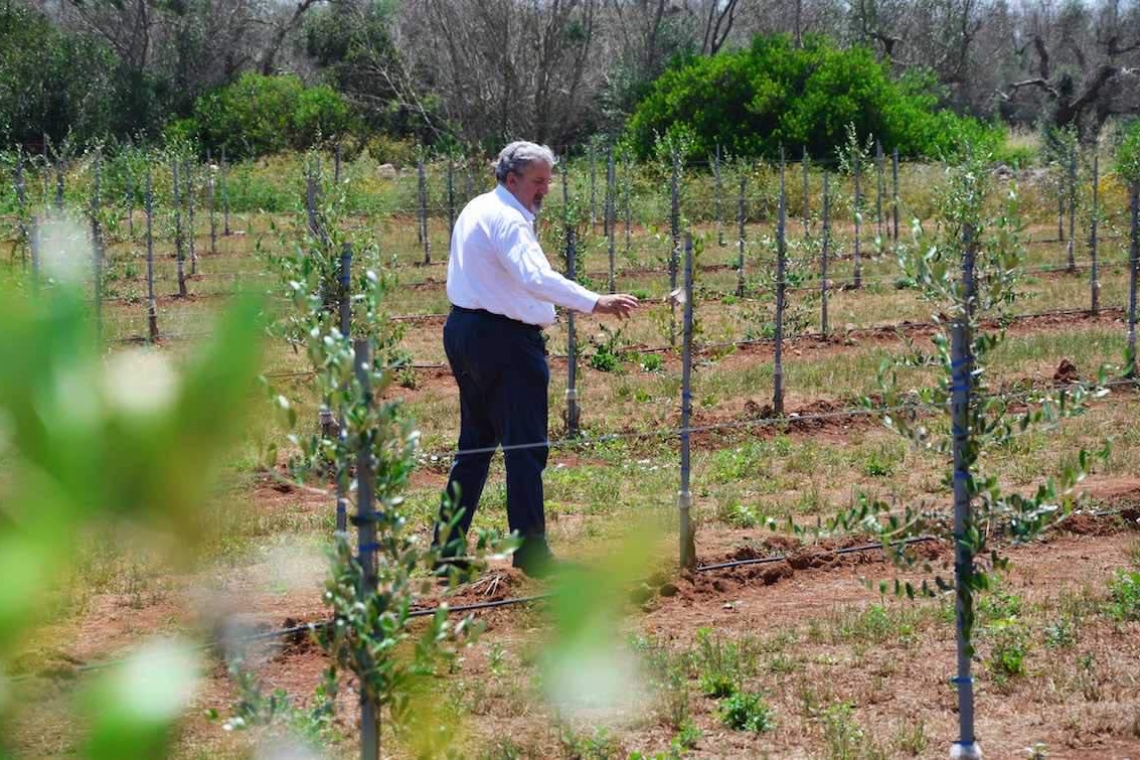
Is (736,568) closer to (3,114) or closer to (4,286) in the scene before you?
(4,286)

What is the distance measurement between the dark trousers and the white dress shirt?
0.22ft

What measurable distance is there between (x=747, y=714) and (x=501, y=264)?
6.35ft

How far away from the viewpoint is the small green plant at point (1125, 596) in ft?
17.5

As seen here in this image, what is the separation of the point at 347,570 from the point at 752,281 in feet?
49.3

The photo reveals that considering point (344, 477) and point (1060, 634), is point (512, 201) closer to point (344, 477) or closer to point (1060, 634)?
point (1060, 634)

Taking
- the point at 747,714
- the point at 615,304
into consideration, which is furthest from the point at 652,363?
the point at 747,714

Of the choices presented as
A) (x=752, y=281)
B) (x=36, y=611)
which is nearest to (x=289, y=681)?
(x=36, y=611)

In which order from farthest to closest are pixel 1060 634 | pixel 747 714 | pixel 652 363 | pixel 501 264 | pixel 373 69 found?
1. pixel 373 69
2. pixel 652 363
3. pixel 501 264
4. pixel 1060 634
5. pixel 747 714

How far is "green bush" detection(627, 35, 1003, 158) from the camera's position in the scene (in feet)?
91.8

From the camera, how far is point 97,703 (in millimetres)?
330

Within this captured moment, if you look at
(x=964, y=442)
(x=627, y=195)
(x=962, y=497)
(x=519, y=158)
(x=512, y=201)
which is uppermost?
(x=627, y=195)

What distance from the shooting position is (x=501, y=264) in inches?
218

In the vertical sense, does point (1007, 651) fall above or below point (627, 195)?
below

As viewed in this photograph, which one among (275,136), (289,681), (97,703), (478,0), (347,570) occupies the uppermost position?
(478,0)
